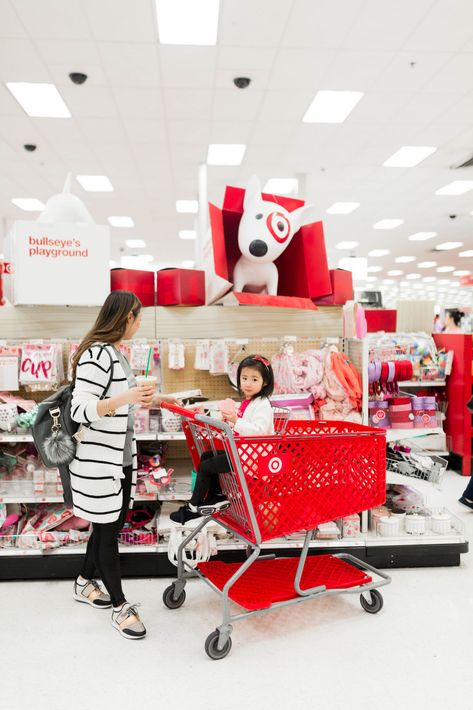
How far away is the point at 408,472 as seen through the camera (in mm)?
3340

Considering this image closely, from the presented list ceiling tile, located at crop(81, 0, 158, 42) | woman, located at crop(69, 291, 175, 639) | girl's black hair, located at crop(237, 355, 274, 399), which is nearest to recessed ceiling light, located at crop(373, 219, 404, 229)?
ceiling tile, located at crop(81, 0, 158, 42)

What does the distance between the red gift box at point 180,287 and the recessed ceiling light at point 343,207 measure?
25.7 ft

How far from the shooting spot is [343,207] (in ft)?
35.5

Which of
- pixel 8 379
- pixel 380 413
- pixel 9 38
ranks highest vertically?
pixel 9 38

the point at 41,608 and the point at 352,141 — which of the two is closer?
the point at 41,608

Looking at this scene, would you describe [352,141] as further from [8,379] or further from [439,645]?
[439,645]

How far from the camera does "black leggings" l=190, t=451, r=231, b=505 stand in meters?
2.39

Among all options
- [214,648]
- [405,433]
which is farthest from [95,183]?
[214,648]

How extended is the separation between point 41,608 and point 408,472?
2.31 meters

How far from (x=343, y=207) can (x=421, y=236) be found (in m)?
3.86

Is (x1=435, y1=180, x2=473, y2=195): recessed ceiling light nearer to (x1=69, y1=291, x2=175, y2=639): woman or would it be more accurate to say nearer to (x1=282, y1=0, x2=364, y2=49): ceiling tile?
(x1=282, y1=0, x2=364, y2=49): ceiling tile

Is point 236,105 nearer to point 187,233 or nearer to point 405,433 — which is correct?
point 405,433

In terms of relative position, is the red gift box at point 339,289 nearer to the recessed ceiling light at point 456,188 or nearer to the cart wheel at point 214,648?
the cart wheel at point 214,648

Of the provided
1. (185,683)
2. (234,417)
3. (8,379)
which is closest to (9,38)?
(8,379)
